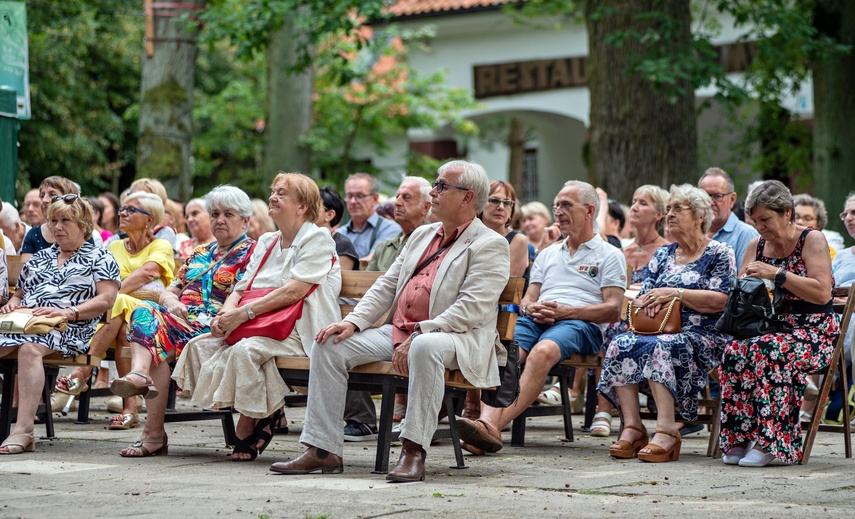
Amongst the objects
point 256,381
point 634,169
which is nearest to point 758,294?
point 256,381

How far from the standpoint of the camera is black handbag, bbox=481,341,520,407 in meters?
6.79

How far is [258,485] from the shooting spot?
5930 millimetres

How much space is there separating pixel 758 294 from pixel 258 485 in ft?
9.91

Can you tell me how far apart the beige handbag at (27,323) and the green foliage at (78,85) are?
16.3 m

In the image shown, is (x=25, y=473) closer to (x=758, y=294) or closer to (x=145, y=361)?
(x=145, y=361)

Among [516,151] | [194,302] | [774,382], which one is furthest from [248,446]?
[516,151]

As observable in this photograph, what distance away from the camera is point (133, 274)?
878cm

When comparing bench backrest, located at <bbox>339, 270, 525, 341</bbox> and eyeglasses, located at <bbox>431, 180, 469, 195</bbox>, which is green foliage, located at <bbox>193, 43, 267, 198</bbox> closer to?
bench backrest, located at <bbox>339, 270, 525, 341</bbox>

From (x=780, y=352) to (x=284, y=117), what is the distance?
13.8 m

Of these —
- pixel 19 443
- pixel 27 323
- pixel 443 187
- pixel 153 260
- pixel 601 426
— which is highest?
pixel 443 187

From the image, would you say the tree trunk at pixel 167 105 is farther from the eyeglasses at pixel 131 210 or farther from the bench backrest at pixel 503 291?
the bench backrest at pixel 503 291

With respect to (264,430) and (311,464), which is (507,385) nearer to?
(311,464)

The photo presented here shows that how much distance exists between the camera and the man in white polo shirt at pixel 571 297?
7805mm

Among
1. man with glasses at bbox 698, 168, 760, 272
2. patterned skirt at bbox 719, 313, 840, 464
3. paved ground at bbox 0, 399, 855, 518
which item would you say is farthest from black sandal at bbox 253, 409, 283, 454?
man with glasses at bbox 698, 168, 760, 272
